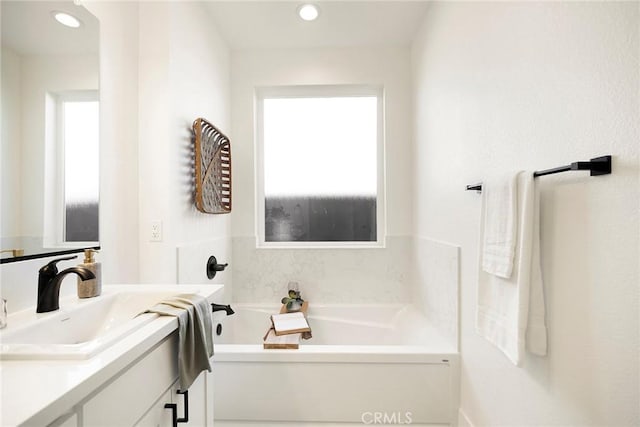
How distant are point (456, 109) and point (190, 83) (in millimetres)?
1617

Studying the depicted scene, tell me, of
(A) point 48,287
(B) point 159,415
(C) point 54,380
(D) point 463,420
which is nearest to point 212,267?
(A) point 48,287

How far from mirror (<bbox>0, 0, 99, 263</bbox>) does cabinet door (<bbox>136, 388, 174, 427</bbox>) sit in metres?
0.67

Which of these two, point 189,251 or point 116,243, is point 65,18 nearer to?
point 116,243

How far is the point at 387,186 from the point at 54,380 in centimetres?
246

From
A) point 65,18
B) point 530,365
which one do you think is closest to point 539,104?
point 530,365

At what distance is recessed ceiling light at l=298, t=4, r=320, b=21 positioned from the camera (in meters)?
2.19

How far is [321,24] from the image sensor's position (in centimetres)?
239

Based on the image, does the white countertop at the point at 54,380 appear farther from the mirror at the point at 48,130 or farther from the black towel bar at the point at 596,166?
the black towel bar at the point at 596,166

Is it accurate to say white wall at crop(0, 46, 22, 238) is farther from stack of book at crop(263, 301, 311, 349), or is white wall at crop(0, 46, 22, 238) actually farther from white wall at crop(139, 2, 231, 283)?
stack of book at crop(263, 301, 311, 349)

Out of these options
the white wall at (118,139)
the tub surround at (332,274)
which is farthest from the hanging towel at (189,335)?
the tub surround at (332,274)

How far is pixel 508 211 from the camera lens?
3.63 ft

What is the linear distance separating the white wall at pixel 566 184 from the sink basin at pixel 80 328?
4.17ft

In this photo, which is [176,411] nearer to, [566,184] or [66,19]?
[566,184]

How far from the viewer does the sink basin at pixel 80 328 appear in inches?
27.0
